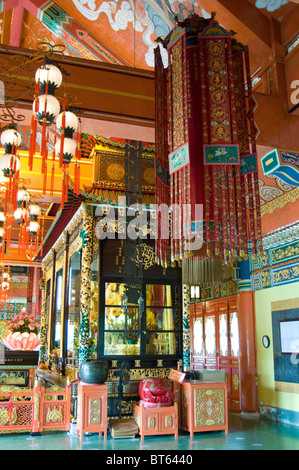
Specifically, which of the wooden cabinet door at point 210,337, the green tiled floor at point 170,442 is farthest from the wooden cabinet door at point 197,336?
the green tiled floor at point 170,442

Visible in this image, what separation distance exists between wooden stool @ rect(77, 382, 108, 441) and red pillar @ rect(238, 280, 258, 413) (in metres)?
3.30

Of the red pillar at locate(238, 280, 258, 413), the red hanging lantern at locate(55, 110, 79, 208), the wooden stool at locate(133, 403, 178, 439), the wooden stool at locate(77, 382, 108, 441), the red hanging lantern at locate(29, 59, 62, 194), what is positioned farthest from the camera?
the red pillar at locate(238, 280, 258, 413)

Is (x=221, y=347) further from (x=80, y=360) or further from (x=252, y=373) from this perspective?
(x=80, y=360)

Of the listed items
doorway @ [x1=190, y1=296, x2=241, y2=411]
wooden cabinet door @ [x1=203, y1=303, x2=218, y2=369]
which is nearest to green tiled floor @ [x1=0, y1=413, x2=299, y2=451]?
doorway @ [x1=190, y1=296, x2=241, y2=411]

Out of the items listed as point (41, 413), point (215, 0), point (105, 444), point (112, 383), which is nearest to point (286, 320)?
point (112, 383)

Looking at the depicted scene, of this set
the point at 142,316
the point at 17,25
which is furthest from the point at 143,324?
the point at 17,25

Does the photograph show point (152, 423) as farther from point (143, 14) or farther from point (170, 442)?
point (143, 14)

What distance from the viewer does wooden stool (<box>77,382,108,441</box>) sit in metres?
5.46

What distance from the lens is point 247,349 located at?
8102mm

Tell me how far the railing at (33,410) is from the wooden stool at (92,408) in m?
0.35

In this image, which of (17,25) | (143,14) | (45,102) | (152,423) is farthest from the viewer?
(17,25)

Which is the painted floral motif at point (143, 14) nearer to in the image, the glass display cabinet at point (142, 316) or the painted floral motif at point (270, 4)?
the painted floral motif at point (270, 4)

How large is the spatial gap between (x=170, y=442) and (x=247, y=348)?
10.3ft

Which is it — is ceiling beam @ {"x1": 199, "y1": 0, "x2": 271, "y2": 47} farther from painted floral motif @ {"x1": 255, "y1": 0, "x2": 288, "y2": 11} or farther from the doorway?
the doorway
